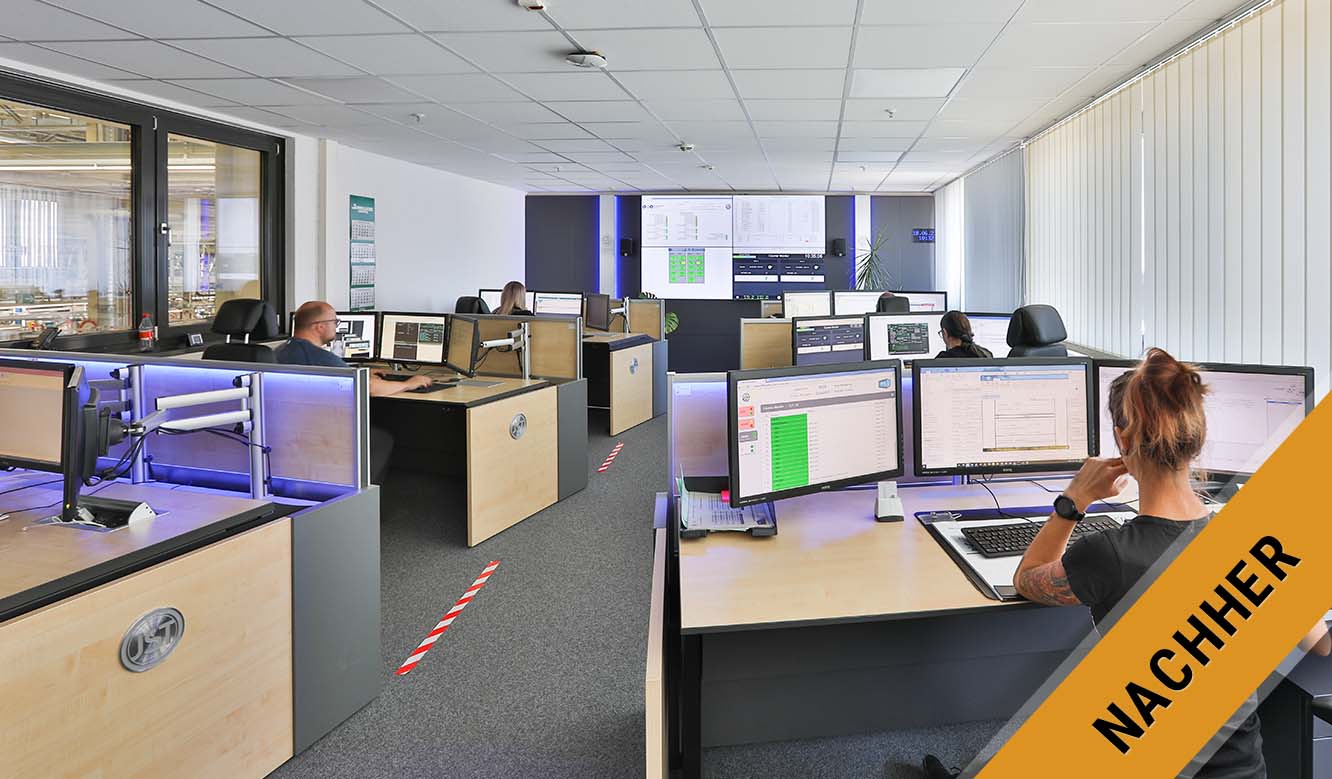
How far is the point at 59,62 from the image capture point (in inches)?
181

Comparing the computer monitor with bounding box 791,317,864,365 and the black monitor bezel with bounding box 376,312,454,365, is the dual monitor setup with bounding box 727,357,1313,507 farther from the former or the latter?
the black monitor bezel with bounding box 376,312,454,365

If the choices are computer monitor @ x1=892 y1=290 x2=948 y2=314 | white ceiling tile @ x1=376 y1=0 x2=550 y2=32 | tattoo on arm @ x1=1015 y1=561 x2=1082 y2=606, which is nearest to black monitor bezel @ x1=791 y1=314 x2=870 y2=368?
computer monitor @ x1=892 y1=290 x2=948 y2=314

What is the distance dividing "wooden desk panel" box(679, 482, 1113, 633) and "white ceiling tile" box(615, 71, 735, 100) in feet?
10.6

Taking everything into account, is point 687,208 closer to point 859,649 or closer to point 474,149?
point 474,149

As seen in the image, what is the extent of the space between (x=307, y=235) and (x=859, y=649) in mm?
6373

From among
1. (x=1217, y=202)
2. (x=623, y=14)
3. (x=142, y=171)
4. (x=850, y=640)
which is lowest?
(x=850, y=640)

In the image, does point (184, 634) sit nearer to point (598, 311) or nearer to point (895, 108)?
point (895, 108)

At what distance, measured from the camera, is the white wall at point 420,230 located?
291 inches

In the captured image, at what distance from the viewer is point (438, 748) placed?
2387 millimetres

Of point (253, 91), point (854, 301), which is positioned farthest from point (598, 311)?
point (253, 91)

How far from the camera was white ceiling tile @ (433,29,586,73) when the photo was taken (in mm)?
4121

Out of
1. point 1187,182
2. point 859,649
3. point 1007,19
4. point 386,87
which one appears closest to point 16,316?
point 386,87

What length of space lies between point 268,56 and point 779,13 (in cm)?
279

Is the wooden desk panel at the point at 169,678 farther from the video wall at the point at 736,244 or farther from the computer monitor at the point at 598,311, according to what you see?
the video wall at the point at 736,244
